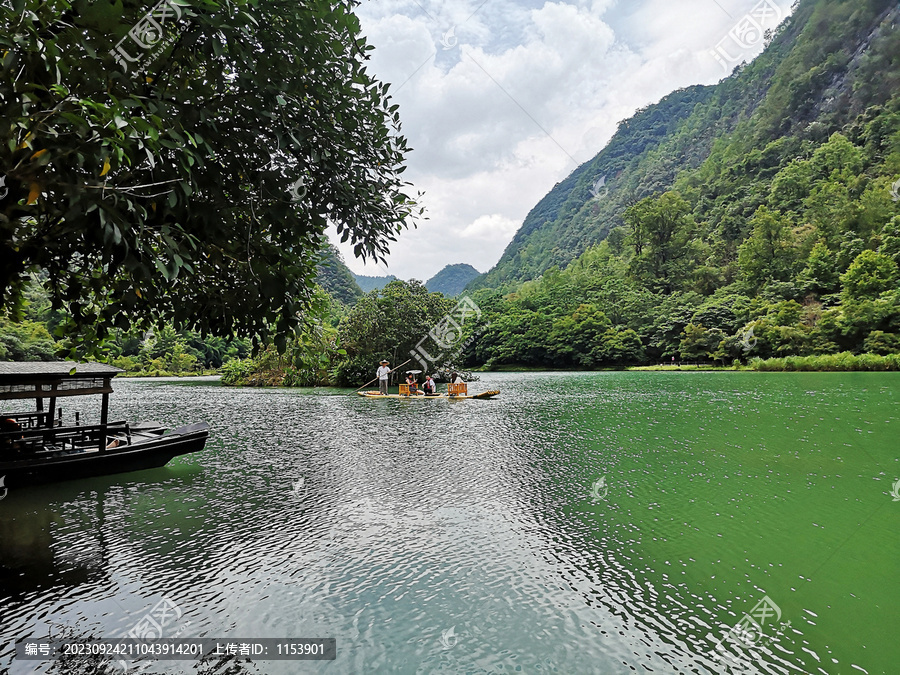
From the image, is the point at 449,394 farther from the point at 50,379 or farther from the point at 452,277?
the point at 452,277

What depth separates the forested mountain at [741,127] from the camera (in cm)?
5778

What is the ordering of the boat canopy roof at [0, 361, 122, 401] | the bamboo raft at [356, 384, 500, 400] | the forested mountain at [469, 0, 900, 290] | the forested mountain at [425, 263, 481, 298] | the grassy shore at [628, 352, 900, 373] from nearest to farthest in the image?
1. the boat canopy roof at [0, 361, 122, 401]
2. the bamboo raft at [356, 384, 500, 400]
3. the grassy shore at [628, 352, 900, 373]
4. the forested mountain at [469, 0, 900, 290]
5. the forested mountain at [425, 263, 481, 298]

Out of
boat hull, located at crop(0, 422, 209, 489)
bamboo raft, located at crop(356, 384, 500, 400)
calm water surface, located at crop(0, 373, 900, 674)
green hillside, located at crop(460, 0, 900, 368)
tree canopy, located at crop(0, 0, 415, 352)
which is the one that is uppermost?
green hillside, located at crop(460, 0, 900, 368)

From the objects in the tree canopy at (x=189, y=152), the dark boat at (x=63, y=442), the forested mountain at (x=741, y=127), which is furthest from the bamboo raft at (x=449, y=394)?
the forested mountain at (x=741, y=127)

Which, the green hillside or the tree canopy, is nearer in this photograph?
the tree canopy

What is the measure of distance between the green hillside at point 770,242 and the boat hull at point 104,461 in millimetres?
40046

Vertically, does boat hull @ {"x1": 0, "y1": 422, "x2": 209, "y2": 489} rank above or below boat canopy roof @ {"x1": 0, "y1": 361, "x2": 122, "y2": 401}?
below

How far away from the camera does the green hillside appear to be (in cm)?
3622

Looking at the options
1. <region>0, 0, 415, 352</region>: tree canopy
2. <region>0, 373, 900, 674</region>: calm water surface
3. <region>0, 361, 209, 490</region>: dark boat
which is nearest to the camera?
<region>0, 0, 415, 352</region>: tree canopy

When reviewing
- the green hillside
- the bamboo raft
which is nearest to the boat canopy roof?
the bamboo raft

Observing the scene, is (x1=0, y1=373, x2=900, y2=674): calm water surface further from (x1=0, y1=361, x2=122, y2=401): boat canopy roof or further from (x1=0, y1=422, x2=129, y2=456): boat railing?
(x1=0, y1=361, x2=122, y2=401): boat canopy roof

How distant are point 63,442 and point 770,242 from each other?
56610 mm

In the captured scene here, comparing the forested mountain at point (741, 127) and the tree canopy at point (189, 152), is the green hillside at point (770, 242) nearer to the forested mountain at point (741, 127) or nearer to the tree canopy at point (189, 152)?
the forested mountain at point (741, 127)

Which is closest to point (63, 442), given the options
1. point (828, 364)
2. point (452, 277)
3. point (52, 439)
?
point (52, 439)
